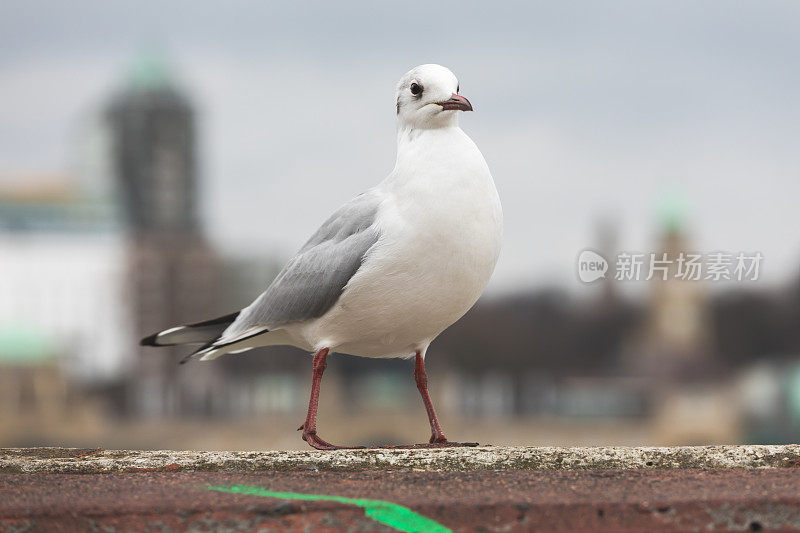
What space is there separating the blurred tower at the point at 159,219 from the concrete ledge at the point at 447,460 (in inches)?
2156

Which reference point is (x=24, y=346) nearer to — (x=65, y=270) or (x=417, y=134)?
(x=65, y=270)

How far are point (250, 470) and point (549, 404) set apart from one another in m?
49.7

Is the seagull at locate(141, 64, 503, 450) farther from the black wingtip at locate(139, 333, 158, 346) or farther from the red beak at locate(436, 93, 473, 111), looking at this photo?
the black wingtip at locate(139, 333, 158, 346)

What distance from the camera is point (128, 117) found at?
70.8m

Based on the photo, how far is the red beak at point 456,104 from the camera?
3664 mm

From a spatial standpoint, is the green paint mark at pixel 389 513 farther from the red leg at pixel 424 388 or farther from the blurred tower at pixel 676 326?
the blurred tower at pixel 676 326

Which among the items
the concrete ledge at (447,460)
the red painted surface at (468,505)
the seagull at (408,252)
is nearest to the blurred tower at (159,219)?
the seagull at (408,252)

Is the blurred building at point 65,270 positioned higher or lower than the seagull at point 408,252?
lower

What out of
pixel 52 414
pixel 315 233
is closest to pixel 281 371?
pixel 52 414

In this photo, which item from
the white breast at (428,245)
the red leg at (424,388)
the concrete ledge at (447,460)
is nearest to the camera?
the concrete ledge at (447,460)

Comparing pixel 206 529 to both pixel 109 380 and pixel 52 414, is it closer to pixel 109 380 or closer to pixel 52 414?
pixel 52 414

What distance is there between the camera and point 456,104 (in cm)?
369

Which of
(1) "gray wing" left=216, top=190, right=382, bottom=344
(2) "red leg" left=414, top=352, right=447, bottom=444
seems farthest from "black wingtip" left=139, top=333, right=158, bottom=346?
(2) "red leg" left=414, top=352, right=447, bottom=444

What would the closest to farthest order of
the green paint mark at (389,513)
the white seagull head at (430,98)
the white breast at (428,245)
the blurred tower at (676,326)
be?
the green paint mark at (389,513) < the white breast at (428,245) < the white seagull head at (430,98) < the blurred tower at (676,326)
